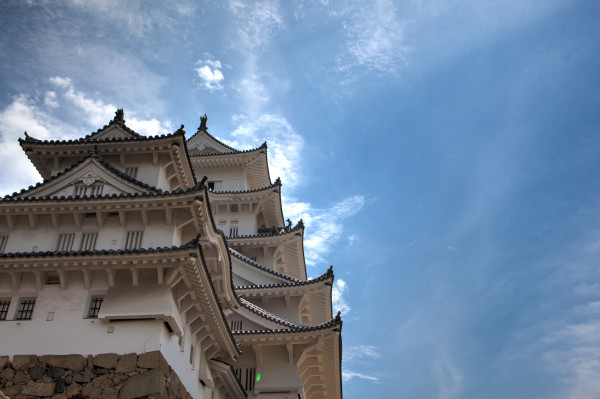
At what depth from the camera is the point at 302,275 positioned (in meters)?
36.3

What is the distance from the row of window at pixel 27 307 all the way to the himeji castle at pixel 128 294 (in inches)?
1.3

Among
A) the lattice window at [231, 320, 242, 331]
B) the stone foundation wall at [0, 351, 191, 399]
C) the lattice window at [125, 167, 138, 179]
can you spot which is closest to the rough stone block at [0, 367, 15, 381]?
the stone foundation wall at [0, 351, 191, 399]

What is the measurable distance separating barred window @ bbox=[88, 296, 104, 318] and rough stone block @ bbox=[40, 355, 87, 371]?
1.31 metres

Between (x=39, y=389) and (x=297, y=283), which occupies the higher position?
(x=297, y=283)

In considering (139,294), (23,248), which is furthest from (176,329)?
(23,248)

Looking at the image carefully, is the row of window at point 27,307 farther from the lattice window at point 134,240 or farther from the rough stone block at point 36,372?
the lattice window at point 134,240

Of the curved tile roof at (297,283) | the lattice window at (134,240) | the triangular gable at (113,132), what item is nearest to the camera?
the lattice window at (134,240)

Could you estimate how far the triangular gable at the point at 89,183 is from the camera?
1930 cm

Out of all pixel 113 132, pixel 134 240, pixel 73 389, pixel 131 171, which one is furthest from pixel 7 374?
pixel 113 132

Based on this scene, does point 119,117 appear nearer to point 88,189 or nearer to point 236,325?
point 88,189

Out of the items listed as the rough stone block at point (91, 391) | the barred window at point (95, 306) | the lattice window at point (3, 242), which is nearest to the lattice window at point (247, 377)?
the barred window at point (95, 306)

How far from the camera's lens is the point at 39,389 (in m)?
14.3

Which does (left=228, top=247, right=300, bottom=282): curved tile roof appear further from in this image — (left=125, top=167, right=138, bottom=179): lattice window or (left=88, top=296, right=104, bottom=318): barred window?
(left=88, top=296, right=104, bottom=318): barred window

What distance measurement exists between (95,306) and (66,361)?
1747mm
